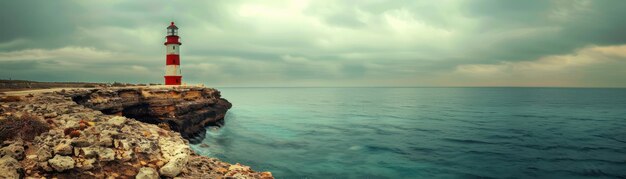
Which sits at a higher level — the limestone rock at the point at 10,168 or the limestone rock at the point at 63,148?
the limestone rock at the point at 63,148

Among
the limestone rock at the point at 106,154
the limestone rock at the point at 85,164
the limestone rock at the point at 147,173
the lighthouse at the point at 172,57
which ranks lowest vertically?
the limestone rock at the point at 147,173

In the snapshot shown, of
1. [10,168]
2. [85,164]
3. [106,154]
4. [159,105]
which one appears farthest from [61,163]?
[159,105]

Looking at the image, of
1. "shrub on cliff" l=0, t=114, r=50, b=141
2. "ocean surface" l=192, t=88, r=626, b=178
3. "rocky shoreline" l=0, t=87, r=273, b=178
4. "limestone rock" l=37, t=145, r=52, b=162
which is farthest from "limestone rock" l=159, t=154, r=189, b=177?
"ocean surface" l=192, t=88, r=626, b=178

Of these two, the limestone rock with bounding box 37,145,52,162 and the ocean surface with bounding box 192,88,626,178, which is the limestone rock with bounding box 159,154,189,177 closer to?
the limestone rock with bounding box 37,145,52,162

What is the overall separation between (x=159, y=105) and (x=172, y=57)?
9716 mm

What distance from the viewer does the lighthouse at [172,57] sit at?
35.8 meters

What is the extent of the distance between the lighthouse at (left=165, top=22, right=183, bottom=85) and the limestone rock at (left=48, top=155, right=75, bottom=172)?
30136 millimetres

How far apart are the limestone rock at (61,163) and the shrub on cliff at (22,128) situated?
2.34 metres

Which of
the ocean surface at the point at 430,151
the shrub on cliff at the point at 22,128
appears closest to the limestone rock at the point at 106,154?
the shrub on cliff at the point at 22,128

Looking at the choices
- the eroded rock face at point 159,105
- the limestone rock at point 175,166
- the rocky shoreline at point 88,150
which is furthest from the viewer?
the eroded rock face at point 159,105

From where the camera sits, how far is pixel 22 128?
9.38 meters

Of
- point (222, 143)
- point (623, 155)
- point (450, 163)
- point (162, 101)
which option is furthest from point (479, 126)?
point (162, 101)

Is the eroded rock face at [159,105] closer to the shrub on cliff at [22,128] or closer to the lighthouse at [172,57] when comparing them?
the lighthouse at [172,57]

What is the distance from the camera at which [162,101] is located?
28203 millimetres
